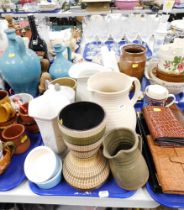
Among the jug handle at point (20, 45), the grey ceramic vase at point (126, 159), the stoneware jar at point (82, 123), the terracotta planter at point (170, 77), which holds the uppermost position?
the jug handle at point (20, 45)

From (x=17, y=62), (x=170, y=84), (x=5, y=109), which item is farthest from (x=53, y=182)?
(x=170, y=84)

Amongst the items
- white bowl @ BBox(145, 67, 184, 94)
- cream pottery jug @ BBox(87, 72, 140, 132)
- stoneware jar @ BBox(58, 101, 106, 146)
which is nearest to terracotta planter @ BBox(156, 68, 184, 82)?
white bowl @ BBox(145, 67, 184, 94)

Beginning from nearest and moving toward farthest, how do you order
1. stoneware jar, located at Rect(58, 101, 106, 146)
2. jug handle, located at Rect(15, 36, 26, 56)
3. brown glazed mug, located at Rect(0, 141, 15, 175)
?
stoneware jar, located at Rect(58, 101, 106, 146)
brown glazed mug, located at Rect(0, 141, 15, 175)
jug handle, located at Rect(15, 36, 26, 56)

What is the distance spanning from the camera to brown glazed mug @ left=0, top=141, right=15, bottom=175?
0.52m

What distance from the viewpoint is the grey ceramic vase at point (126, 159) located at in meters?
0.44

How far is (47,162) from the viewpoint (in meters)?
0.52

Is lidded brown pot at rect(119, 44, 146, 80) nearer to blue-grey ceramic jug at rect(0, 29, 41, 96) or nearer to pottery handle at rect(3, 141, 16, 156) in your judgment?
blue-grey ceramic jug at rect(0, 29, 41, 96)

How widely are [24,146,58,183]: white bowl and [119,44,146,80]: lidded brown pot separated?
425 mm

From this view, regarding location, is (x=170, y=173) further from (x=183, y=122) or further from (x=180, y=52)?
(x=180, y=52)

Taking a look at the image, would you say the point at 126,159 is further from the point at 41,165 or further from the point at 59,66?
the point at 59,66

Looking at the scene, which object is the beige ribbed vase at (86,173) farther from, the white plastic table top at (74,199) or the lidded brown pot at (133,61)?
the lidded brown pot at (133,61)

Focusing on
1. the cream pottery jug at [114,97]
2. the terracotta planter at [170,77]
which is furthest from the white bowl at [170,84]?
the cream pottery jug at [114,97]

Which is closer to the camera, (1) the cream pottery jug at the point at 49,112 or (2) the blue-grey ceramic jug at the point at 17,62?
(1) the cream pottery jug at the point at 49,112

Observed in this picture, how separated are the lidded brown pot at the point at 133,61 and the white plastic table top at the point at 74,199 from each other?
17.2 inches
